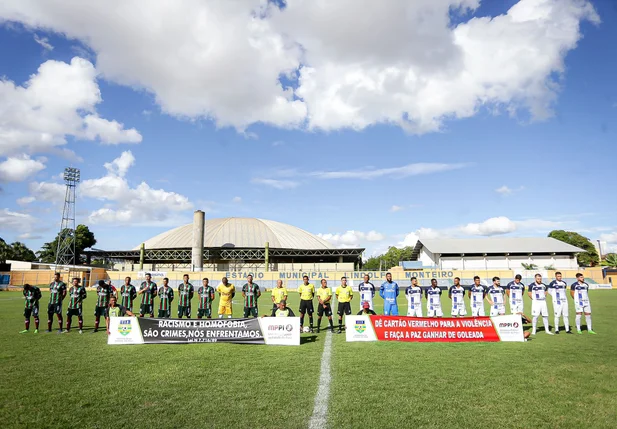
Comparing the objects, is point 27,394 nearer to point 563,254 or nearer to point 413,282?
point 413,282

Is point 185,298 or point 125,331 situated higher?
point 185,298

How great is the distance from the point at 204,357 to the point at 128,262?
279 ft

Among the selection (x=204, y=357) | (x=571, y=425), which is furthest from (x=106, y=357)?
(x=571, y=425)

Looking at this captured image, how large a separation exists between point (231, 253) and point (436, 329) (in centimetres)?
6999

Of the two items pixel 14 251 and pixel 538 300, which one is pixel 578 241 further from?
pixel 14 251

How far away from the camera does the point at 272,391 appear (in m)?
6.87

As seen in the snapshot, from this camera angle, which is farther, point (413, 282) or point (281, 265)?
point (281, 265)

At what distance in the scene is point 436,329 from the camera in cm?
1168

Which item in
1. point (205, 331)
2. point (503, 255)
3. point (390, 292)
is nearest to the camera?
point (205, 331)

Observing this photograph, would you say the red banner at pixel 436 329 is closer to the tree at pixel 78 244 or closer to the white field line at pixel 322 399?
the white field line at pixel 322 399

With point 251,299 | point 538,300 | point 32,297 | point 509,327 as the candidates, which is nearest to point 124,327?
point 251,299

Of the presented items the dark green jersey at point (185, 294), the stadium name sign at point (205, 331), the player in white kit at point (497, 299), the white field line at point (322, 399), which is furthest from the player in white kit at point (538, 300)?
the dark green jersey at point (185, 294)

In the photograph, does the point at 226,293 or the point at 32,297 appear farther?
the point at 226,293

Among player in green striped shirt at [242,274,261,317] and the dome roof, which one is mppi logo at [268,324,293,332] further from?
the dome roof
